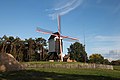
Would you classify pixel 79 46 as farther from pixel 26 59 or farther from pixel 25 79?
pixel 25 79

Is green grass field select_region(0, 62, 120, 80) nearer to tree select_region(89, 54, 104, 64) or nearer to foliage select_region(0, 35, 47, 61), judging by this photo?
foliage select_region(0, 35, 47, 61)

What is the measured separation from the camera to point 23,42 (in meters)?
93.6

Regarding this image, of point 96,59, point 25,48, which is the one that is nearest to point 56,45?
point 25,48

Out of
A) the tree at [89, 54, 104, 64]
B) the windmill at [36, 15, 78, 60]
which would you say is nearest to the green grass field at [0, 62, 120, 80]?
the windmill at [36, 15, 78, 60]

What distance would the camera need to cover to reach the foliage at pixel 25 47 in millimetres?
85113

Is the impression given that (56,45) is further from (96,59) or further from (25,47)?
(96,59)

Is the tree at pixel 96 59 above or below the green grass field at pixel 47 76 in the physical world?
above

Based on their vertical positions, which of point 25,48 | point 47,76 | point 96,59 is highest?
point 25,48

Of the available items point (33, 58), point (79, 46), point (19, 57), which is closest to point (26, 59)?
point (33, 58)

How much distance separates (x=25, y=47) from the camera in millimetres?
94500

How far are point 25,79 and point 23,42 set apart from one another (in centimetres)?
7981

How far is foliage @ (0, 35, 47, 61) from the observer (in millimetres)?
85113

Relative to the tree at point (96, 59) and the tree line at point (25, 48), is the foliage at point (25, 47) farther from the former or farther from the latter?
the tree at point (96, 59)

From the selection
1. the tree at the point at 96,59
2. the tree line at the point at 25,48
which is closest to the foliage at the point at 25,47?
the tree line at the point at 25,48
